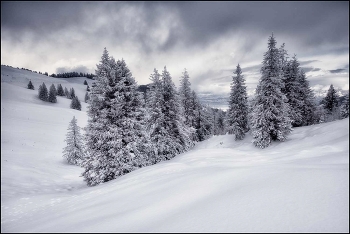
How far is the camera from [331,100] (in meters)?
42.8

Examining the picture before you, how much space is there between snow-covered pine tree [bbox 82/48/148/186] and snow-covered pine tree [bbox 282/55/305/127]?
2300cm

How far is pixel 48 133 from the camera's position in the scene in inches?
1512

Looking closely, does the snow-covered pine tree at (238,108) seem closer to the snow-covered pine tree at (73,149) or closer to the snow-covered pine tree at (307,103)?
the snow-covered pine tree at (307,103)

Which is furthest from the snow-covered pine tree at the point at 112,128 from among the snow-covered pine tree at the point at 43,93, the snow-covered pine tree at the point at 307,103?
the snow-covered pine tree at the point at 43,93

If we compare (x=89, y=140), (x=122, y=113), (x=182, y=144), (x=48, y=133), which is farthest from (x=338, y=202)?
(x=48, y=133)

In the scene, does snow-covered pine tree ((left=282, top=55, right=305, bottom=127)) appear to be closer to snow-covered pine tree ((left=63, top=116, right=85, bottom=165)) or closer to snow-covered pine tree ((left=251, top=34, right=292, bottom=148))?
snow-covered pine tree ((left=251, top=34, right=292, bottom=148))

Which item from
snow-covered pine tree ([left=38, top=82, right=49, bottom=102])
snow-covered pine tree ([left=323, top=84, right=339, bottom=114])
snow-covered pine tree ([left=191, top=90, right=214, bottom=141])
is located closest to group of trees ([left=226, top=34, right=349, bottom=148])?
snow-covered pine tree ([left=191, top=90, right=214, bottom=141])

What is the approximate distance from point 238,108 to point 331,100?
102ft

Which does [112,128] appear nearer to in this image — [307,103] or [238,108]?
[238,108]

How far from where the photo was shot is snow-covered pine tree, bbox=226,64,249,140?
1112 inches

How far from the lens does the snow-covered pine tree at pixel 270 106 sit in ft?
67.8

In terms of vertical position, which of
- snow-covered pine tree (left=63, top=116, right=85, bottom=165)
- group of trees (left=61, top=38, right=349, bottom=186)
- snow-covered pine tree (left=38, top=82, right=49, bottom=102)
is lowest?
snow-covered pine tree (left=63, top=116, right=85, bottom=165)

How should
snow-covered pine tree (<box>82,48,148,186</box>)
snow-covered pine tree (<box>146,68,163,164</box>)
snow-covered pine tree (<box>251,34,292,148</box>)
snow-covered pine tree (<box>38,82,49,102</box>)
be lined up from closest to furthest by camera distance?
snow-covered pine tree (<box>82,48,148,186</box>) < snow-covered pine tree (<box>146,68,163,164</box>) < snow-covered pine tree (<box>251,34,292,148</box>) < snow-covered pine tree (<box>38,82,49,102</box>)

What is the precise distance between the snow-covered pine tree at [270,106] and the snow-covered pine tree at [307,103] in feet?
31.6
